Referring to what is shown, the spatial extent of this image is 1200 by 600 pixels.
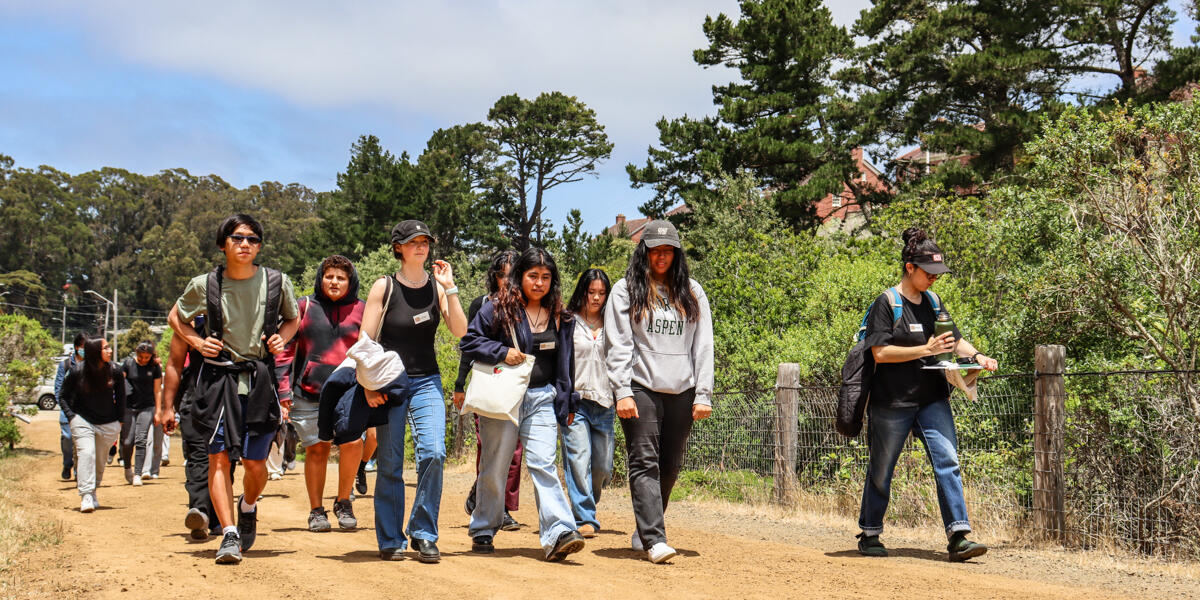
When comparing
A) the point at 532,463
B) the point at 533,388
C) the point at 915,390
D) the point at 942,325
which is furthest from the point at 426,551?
the point at 942,325

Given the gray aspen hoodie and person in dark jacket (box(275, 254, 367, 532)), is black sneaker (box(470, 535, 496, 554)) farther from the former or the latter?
person in dark jacket (box(275, 254, 367, 532))

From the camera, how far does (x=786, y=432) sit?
418 inches

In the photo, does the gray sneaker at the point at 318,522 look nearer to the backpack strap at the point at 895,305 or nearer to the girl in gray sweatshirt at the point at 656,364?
the girl in gray sweatshirt at the point at 656,364

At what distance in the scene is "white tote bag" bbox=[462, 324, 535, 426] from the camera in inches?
249

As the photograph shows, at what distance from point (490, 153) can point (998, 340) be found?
49.0 meters

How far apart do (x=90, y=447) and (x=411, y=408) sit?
6.35 meters

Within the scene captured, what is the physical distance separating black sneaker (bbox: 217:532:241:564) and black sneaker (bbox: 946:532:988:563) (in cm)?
445

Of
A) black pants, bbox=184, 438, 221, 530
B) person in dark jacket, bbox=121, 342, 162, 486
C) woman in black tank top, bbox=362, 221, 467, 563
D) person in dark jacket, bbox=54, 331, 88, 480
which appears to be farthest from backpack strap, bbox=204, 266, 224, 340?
person in dark jacket, bbox=121, 342, 162, 486

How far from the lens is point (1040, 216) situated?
13.7m

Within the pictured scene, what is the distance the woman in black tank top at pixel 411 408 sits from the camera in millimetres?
6375

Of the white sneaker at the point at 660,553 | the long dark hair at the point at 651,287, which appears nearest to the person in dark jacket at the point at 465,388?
the long dark hair at the point at 651,287

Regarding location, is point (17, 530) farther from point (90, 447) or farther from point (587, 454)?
point (587, 454)

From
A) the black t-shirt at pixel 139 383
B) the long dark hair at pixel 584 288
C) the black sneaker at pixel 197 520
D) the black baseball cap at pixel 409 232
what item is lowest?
the black sneaker at pixel 197 520

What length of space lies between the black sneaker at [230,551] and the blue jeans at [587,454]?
226cm
